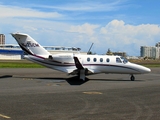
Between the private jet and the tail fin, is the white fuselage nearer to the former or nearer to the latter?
the private jet

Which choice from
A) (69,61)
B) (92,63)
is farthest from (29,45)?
(92,63)

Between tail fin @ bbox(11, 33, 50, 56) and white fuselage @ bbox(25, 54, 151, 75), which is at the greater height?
tail fin @ bbox(11, 33, 50, 56)

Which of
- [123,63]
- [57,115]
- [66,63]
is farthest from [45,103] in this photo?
[123,63]

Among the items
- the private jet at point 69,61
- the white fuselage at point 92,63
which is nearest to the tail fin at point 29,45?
the private jet at point 69,61

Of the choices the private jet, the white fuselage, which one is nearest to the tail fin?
the private jet

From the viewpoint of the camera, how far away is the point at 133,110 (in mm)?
10531

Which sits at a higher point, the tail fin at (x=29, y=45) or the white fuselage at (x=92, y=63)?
the tail fin at (x=29, y=45)

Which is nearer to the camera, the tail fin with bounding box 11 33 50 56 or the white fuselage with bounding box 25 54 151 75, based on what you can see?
the white fuselage with bounding box 25 54 151 75

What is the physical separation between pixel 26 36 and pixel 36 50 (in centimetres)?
157

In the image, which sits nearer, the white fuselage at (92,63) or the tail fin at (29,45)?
the white fuselage at (92,63)

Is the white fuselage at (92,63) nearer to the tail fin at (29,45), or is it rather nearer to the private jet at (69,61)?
the private jet at (69,61)

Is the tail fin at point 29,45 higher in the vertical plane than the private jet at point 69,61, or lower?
higher

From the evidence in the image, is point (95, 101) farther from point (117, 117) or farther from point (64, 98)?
point (117, 117)

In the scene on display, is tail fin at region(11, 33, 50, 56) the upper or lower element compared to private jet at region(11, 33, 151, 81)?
upper
